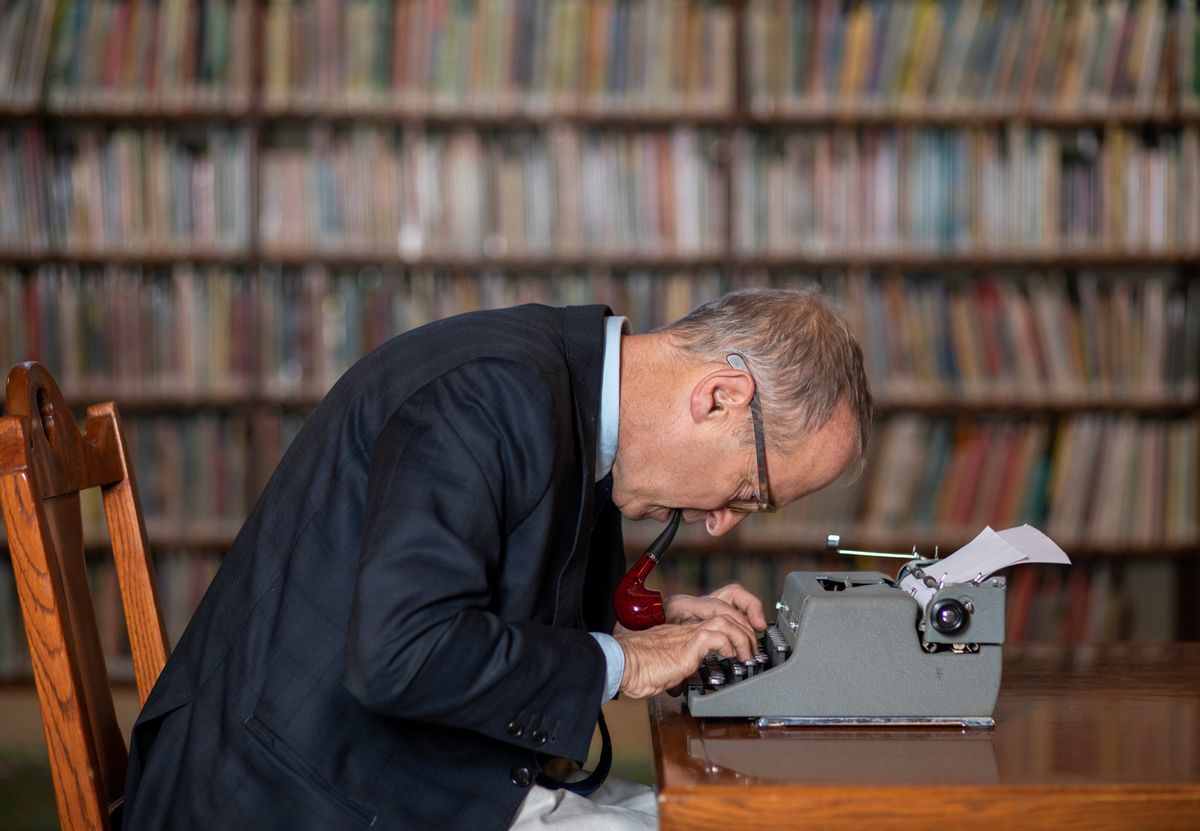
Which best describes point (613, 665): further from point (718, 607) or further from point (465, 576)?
point (718, 607)

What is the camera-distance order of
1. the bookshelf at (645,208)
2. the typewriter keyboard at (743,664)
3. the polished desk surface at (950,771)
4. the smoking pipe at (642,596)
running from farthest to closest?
the bookshelf at (645,208), the smoking pipe at (642,596), the typewriter keyboard at (743,664), the polished desk surface at (950,771)

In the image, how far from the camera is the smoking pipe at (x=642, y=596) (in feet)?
5.09

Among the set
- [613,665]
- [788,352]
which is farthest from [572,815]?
Answer: [788,352]

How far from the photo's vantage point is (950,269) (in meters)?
3.47

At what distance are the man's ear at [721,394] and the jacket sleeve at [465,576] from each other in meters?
0.19

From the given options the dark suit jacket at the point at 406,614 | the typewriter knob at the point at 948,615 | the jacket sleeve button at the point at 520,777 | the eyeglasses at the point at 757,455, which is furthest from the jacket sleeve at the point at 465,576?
the typewriter knob at the point at 948,615

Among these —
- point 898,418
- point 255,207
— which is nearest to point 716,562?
point 898,418

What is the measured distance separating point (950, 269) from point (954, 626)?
2389 millimetres

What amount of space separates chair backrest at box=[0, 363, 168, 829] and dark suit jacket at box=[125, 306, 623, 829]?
0.07 meters

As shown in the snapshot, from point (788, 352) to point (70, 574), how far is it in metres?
0.83

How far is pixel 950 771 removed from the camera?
1.10 metres

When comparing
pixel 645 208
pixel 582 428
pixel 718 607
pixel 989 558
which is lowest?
pixel 718 607

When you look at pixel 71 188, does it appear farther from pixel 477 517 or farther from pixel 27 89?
pixel 477 517

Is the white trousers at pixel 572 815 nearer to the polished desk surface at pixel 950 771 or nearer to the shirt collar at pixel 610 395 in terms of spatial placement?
the polished desk surface at pixel 950 771
